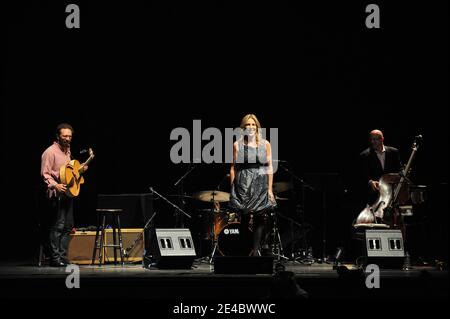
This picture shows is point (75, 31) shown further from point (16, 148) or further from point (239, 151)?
point (239, 151)

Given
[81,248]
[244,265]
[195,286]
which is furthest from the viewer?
[81,248]

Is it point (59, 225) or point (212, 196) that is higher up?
point (212, 196)

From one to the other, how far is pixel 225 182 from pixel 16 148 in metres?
3.02

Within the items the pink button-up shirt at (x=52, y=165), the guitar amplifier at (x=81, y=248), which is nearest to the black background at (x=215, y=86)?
the guitar amplifier at (x=81, y=248)

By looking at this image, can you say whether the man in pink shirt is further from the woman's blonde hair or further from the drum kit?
the woman's blonde hair

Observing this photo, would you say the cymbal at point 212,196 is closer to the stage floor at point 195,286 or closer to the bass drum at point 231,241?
the bass drum at point 231,241

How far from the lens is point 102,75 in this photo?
1112 centimetres

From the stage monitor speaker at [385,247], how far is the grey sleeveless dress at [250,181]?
119 cm

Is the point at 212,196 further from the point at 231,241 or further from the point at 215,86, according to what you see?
the point at 215,86

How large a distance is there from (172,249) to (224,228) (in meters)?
1.01

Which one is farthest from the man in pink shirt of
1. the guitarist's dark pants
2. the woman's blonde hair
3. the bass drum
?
the woman's blonde hair

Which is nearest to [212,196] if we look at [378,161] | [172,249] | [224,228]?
[224,228]

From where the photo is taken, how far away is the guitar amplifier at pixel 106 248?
9.98 metres

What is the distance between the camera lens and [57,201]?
9383mm
